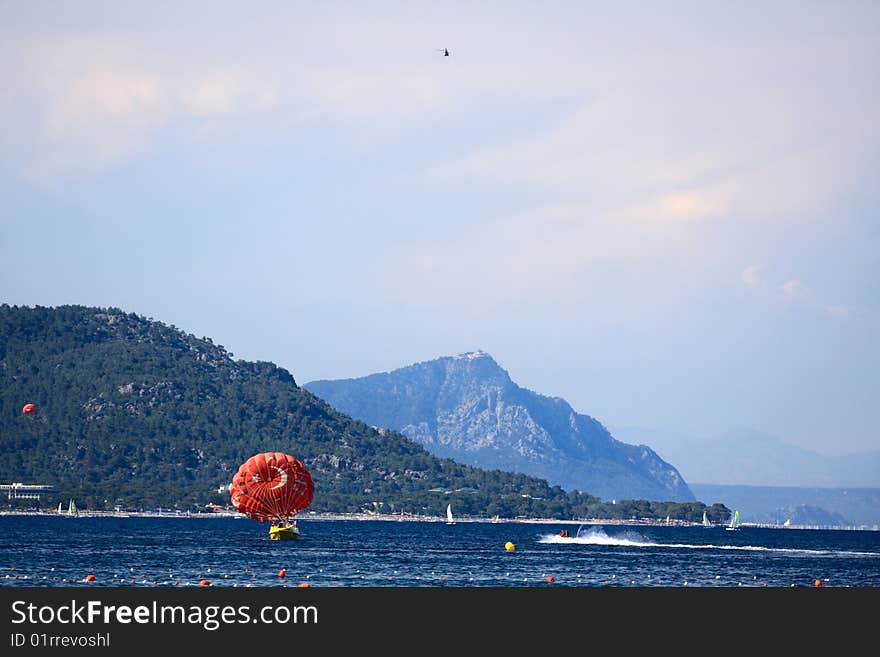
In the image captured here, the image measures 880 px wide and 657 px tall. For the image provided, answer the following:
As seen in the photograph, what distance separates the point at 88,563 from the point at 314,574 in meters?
30.2

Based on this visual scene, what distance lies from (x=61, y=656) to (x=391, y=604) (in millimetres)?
15274

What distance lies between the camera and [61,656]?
197 feet

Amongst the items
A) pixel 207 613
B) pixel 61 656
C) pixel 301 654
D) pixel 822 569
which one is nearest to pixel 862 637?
pixel 301 654

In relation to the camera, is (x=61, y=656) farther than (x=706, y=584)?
A: No

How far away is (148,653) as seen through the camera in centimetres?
5984

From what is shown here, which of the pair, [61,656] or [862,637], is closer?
[61,656]

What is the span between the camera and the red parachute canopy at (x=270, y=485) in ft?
602

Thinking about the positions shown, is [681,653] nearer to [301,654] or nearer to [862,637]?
[862,637]

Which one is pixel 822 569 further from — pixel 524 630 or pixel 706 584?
pixel 524 630

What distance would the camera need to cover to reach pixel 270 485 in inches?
7293

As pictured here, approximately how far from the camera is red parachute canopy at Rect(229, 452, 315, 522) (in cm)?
18362

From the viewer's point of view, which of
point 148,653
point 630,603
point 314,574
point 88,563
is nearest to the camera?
point 148,653

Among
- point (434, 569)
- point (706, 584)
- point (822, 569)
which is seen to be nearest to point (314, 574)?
point (434, 569)

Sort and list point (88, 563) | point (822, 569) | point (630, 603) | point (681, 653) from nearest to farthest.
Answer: point (681, 653), point (630, 603), point (88, 563), point (822, 569)
